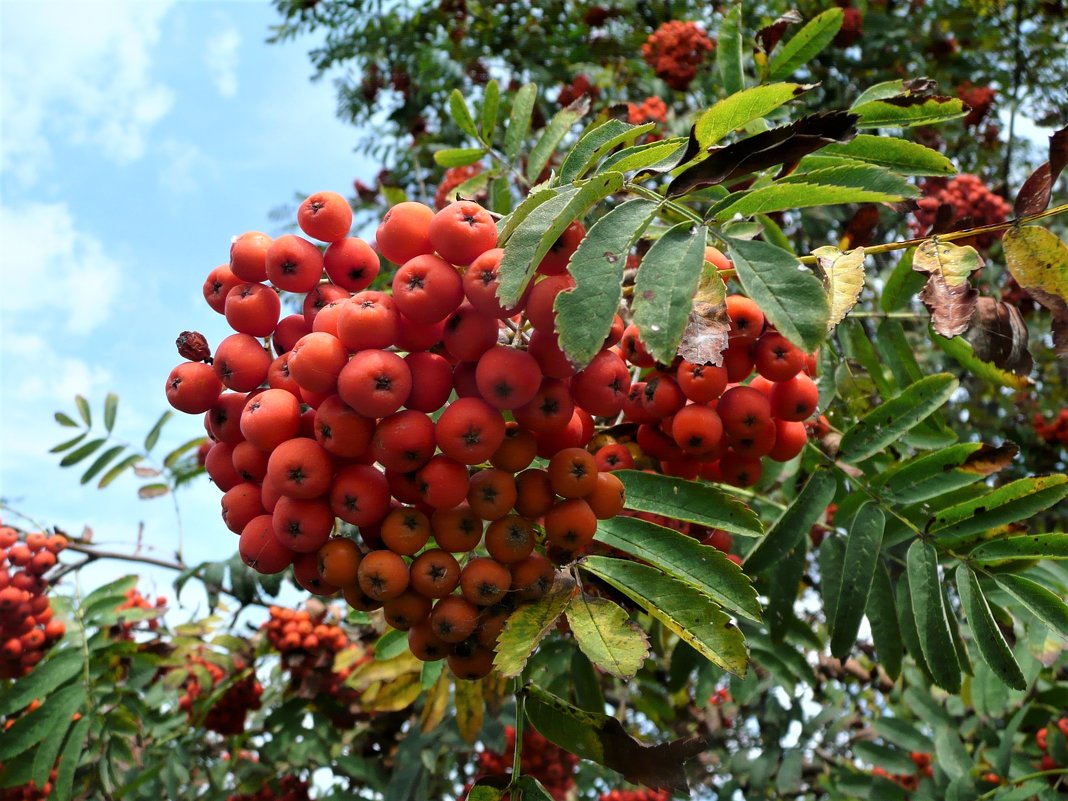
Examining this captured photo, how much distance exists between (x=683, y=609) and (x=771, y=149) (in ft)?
2.30

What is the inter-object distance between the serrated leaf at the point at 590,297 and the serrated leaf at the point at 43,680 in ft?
8.20

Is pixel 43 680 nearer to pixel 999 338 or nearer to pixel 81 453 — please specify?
pixel 81 453

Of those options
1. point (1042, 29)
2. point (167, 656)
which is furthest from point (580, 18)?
point (167, 656)

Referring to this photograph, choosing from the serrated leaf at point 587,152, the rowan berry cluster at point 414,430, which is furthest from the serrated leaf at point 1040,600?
the serrated leaf at point 587,152

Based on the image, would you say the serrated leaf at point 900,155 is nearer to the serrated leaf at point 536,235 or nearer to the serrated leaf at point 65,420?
the serrated leaf at point 536,235

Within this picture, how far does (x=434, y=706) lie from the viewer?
265cm

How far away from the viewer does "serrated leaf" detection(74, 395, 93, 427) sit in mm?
3564

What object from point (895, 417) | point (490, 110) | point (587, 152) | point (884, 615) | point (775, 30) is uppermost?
point (490, 110)

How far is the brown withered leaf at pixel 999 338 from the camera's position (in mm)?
1529

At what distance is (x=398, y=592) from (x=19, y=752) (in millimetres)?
1974

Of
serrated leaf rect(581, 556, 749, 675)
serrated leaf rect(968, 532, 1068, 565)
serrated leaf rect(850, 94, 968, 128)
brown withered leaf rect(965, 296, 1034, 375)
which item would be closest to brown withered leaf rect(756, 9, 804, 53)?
serrated leaf rect(850, 94, 968, 128)

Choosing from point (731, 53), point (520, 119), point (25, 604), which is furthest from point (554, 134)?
point (25, 604)

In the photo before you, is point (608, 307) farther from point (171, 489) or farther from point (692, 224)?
point (171, 489)

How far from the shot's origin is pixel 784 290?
120cm
